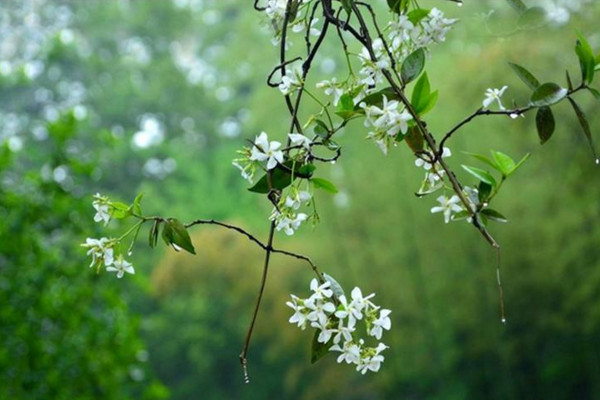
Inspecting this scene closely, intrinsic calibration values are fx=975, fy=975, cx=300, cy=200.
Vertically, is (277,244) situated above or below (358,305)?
above

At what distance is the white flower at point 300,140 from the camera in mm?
512

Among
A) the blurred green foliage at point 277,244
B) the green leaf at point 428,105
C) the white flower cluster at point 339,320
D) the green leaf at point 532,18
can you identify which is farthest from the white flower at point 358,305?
the blurred green foliage at point 277,244

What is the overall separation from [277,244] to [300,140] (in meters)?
6.64

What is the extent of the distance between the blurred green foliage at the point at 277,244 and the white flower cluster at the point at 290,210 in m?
1.96

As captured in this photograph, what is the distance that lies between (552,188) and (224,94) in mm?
5028

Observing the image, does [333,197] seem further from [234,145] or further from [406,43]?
[406,43]

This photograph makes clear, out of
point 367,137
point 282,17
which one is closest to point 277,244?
point 282,17

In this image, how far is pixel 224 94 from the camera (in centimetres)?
1012

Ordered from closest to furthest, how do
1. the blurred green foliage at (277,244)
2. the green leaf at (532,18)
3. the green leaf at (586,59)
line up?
the green leaf at (586,59)
the green leaf at (532,18)
the blurred green foliage at (277,244)

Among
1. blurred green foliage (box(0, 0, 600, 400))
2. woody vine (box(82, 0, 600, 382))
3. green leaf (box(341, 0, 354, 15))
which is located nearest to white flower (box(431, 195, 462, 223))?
woody vine (box(82, 0, 600, 382))

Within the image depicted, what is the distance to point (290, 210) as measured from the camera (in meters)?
0.54

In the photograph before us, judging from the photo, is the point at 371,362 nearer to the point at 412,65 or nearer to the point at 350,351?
the point at 350,351

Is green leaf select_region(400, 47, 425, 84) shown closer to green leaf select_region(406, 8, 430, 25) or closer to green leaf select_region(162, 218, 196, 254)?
green leaf select_region(406, 8, 430, 25)

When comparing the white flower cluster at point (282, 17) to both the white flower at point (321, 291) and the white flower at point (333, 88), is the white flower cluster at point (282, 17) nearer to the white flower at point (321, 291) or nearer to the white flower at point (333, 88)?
the white flower at point (333, 88)
